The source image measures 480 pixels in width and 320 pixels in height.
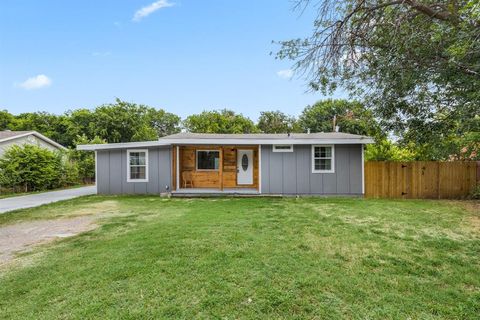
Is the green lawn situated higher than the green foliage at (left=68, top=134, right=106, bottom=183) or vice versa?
the green foliage at (left=68, top=134, right=106, bottom=183)

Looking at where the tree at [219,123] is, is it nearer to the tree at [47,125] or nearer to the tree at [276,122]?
the tree at [276,122]

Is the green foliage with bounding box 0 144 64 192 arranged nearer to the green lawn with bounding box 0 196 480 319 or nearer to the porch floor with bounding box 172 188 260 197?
the porch floor with bounding box 172 188 260 197

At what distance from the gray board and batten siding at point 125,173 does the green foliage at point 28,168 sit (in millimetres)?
4912

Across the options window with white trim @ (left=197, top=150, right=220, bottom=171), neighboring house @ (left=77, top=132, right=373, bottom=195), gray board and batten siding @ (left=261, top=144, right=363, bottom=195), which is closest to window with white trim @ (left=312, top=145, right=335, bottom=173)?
neighboring house @ (left=77, top=132, right=373, bottom=195)

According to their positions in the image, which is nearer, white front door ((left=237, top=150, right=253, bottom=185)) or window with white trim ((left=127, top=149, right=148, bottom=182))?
window with white trim ((left=127, top=149, right=148, bottom=182))

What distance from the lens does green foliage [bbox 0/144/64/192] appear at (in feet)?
41.7

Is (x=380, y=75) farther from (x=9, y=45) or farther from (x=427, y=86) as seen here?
(x=9, y=45)

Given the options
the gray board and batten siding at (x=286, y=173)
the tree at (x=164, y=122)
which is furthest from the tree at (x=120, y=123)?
the gray board and batten siding at (x=286, y=173)

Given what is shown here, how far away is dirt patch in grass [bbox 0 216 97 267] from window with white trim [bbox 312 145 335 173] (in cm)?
758

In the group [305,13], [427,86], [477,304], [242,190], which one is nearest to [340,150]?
[242,190]

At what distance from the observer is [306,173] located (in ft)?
33.3

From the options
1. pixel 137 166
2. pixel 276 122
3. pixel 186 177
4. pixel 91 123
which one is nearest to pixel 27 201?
pixel 137 166

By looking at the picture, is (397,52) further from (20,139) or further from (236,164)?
(20,139)

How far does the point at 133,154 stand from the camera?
36.6 feet
